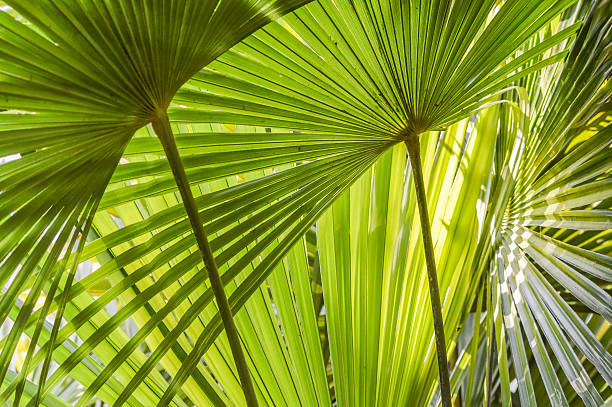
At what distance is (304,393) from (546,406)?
1.93ft

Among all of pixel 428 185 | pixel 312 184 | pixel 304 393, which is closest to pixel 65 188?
pixel 312 184

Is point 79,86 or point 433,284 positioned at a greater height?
point 79,86

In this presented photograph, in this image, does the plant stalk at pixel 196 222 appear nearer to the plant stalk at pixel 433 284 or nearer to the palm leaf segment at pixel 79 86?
the palm leaf segment at pixel 79 86

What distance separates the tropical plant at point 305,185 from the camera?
62 cm

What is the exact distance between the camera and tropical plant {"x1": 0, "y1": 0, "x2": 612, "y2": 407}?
2.05ft

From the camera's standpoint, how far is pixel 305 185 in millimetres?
872

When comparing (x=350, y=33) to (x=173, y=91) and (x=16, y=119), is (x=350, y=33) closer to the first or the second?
(x=173, y=91)

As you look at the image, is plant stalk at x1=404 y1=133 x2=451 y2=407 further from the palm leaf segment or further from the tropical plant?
Answer: the palm leaf segment

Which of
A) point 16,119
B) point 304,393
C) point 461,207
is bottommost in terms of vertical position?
point 304,393

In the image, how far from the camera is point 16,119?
0.62 meters

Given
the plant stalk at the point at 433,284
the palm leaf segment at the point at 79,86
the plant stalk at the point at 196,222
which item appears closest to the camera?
the palm leaf segment at the point at 79,86

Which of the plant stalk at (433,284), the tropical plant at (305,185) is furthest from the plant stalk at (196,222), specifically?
the plant stalk at (433,284)

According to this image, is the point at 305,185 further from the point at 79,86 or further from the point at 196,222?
the point at 79,86

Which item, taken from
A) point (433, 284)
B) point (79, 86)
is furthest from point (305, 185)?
point (79, 86)
